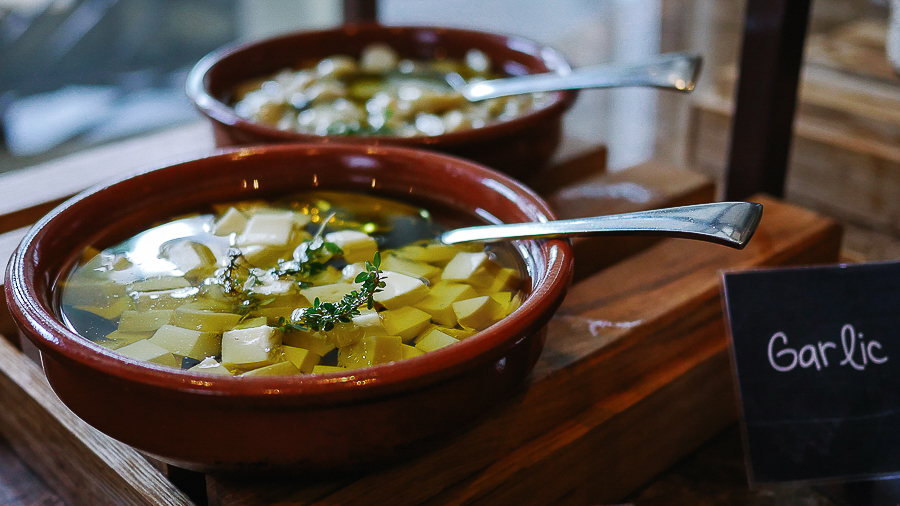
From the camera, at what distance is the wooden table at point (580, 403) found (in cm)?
63

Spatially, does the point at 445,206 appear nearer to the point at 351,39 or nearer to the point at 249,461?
the point at 249,461

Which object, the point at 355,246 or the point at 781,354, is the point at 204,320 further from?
the point at 781,354

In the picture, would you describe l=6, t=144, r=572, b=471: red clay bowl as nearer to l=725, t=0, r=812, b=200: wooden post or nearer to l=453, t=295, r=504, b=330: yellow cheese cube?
l=453, t=295, r=504, b=330: yellow cheese cube

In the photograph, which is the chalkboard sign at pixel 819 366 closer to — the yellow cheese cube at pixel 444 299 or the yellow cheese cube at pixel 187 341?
the yellow cheese cube at pixel 444 299

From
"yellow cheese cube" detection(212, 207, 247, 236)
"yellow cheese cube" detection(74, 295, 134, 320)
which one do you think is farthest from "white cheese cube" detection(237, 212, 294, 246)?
"yellow cheese cube" detection(74, 295, 134, 320)

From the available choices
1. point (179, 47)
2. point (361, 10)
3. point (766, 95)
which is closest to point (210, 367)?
point (766, 95)

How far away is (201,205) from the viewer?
0.77 meters

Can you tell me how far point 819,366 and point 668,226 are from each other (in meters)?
0.26

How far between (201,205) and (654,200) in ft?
1.82

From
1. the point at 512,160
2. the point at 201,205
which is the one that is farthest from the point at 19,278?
the point at 512,160

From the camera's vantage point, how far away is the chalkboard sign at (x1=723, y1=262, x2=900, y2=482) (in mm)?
713

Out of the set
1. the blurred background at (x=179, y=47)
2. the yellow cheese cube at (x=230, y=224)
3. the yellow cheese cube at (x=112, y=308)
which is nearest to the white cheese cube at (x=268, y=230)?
the yellow cheese cube at (x=230, y=224)

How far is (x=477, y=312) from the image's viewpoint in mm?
590

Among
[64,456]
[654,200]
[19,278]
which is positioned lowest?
[64,456]
